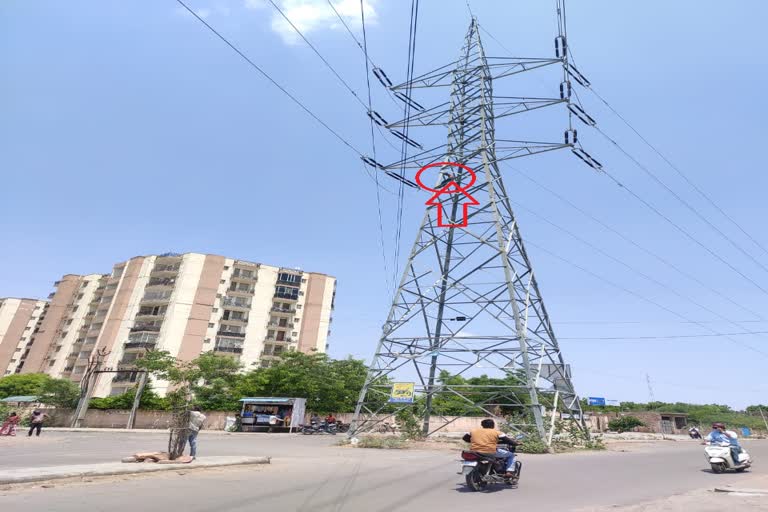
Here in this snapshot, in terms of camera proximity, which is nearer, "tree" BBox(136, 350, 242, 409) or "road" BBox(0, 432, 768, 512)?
"road" BBox(0, 432, 768, 512)

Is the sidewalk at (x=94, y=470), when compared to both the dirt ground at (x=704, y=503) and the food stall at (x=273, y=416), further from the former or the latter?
the food stall at (x=273, y=416)

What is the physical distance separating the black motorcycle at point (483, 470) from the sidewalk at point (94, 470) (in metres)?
5.63

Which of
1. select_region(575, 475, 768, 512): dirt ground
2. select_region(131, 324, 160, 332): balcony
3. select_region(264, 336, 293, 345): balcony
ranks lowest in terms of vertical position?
select_region(575, 475, 768, 512): dirt ground

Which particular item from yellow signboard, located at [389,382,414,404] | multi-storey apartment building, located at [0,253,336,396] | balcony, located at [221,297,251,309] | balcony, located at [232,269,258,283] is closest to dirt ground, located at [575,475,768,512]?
yellow signboard, located at [389,382,414,404]

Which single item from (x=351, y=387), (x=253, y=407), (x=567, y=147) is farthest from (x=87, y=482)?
(x=351, y=387)

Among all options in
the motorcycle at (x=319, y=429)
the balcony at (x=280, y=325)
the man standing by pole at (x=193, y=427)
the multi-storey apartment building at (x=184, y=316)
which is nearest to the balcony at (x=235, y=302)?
the multi-storey apartment building at (x=184, y=316)

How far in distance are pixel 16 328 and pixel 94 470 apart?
9899 cm

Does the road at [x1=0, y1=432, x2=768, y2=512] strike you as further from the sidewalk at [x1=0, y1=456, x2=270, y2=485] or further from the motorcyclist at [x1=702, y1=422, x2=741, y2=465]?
the motorcyclist at [x1=702, y1=422, x2=741, y2=465]

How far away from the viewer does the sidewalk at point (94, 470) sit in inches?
278

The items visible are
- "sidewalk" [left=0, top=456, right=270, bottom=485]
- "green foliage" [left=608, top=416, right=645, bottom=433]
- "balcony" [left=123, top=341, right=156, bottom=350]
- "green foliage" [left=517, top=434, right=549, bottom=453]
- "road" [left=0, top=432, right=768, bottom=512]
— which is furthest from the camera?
"balcony" [left=123, top=341, right=156, bottom=350]

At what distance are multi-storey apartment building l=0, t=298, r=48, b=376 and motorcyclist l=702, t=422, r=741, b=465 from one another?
103 meters

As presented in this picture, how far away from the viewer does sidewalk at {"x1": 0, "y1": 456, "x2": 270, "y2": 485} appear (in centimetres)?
705

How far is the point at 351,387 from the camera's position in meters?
42.0

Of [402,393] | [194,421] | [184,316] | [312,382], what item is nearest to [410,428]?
[402,393]
